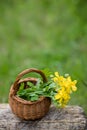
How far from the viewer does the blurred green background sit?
22.3 ft

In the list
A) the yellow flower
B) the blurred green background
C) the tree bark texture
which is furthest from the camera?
the blurred green background

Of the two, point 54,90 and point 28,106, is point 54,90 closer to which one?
point 54,90

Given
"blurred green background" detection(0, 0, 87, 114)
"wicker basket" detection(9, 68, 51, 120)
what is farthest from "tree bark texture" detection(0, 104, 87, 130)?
"blurred green background" detection(0, 0, 87, 114)

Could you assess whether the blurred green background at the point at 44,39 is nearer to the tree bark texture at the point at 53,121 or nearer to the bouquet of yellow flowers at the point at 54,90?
the tree bark texture at the point at 53,121

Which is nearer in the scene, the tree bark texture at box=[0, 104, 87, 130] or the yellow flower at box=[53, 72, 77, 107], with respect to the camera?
the yellow flower at box=[53, 72, 77, 107]

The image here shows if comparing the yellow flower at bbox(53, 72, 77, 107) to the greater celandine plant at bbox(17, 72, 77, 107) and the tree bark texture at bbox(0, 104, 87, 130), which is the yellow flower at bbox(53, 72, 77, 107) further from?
the tree bark texture at bbox(0, 104, 87, 130)

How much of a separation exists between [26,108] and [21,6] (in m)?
5.36

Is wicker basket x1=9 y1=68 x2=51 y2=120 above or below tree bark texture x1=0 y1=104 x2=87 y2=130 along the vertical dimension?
above

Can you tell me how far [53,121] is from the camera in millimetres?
4547

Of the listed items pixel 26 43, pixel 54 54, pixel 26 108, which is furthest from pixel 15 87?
pixel 26 43

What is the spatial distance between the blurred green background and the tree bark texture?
109 cm

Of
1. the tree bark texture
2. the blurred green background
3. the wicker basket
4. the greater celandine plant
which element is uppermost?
the greater celandine plant

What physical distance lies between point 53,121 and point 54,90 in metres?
→ 0.29

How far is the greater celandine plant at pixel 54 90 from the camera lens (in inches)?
174
